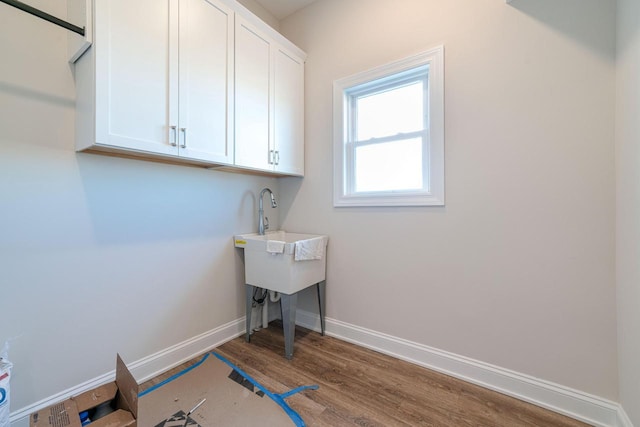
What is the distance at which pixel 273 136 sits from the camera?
7.14 feet

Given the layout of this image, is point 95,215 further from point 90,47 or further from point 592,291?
point 592,291

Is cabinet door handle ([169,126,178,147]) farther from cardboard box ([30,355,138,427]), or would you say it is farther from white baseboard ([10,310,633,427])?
white baseboard ([10,310,633,427])

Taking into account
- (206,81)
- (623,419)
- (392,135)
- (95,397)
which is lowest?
(623,419)

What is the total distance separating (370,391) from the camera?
5.24ft

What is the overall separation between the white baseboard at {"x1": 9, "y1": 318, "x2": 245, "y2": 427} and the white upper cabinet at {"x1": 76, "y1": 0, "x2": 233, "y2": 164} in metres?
1.33

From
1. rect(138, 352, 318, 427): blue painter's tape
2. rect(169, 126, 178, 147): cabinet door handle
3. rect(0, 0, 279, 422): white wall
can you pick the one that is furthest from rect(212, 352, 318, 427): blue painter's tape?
rect(169, 126, 178, 147): cabinet door handle

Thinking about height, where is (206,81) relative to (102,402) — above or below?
above

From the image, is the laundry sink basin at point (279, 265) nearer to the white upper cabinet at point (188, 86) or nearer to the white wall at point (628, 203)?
the white upper cabinet at point (188, 86)

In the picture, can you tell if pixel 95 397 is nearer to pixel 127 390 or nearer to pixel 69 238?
pixel 127 390

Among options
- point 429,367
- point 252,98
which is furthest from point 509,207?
point 252,98

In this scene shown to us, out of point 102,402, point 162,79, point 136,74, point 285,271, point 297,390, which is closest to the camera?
point 102,402

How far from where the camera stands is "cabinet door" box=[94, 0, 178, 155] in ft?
4.16

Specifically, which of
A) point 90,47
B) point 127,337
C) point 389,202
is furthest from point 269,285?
point 90,47

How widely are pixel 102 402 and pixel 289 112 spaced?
7.38 ft
